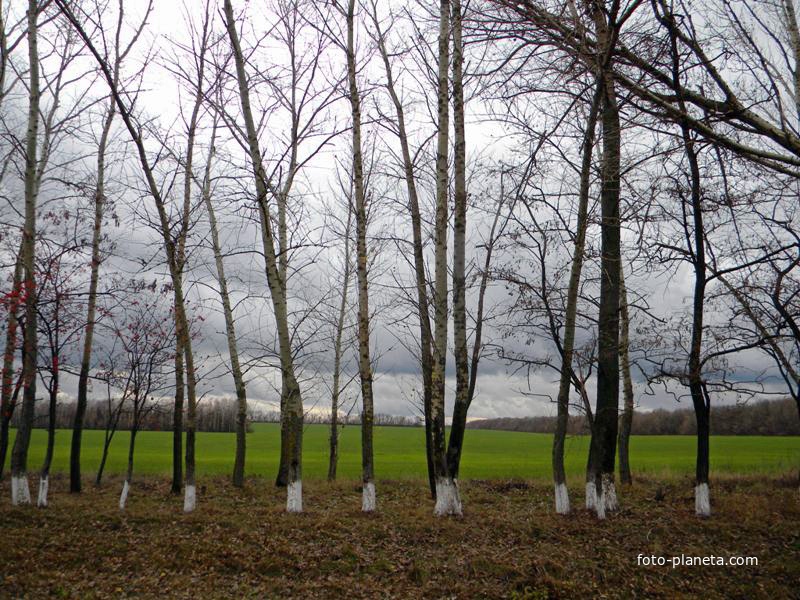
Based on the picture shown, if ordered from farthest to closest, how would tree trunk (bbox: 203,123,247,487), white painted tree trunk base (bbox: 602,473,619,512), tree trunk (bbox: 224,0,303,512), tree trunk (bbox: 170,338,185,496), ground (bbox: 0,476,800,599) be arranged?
tree trunk (bbox: 203,123,247,487) → tree trunk (bbox: 170,338,185,496) → tree trunk (bbox: 224,0,303,512) → white painted tree trunk base (bbox: 602,473,619,512) → ground (bbox: 0,476,800,599)

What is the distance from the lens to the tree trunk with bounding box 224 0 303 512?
35.1 feet

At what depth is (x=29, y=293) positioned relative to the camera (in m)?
11.7

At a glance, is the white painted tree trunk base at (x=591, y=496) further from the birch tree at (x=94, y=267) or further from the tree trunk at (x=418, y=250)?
the birch tree at (x=94, y=267)

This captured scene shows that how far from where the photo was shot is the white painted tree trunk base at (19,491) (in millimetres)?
11461

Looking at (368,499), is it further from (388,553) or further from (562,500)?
(562,500)

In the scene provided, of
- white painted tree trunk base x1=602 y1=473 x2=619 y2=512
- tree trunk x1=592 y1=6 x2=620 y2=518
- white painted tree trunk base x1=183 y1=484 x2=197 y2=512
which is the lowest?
white painted tree trunk base x1=183 y1=484 x2=197 y2=512

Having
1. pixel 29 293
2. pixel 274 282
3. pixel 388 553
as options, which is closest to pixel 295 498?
pixel 388 553

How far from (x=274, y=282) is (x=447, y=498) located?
5501 millimetres

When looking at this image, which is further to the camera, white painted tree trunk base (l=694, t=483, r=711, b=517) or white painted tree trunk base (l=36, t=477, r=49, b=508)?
white painted tree trunk base (l=36, t=477, r=49, b=508)

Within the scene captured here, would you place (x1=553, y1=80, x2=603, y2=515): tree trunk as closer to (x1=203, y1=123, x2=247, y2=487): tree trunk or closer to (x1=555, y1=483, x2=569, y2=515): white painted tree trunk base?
(x1=555, y1=483, x2=569, y2=515): white painted tree trunk base

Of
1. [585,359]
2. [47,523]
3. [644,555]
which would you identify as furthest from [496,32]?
[47,523]

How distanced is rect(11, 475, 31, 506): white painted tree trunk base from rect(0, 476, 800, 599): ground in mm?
1439

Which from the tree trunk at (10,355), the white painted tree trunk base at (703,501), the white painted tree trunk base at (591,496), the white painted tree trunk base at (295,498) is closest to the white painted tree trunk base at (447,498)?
the white painted tree trunk base at (295,498)

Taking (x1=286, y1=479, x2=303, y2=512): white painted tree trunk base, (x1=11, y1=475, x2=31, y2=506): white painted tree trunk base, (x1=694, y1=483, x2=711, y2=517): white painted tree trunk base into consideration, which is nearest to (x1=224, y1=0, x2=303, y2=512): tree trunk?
(x1=286, y1=479, x2=303, y2=512): white painted tree trunk base
